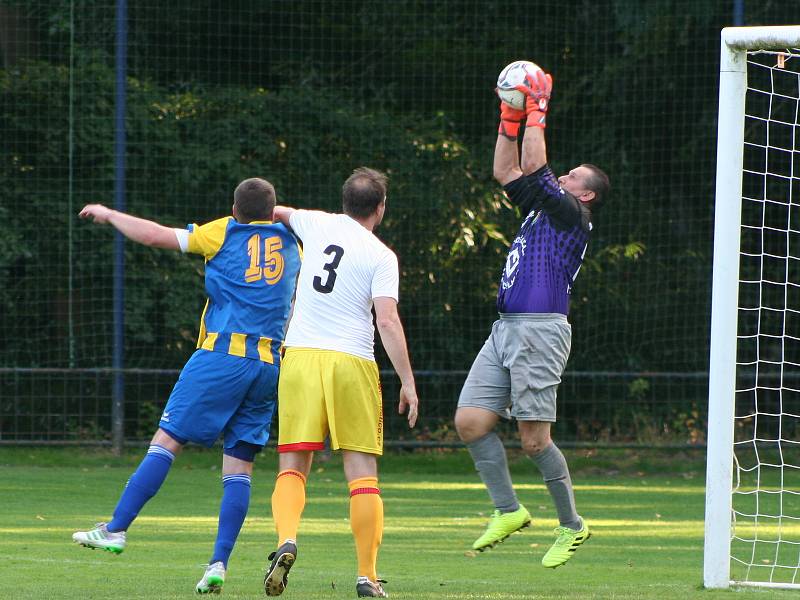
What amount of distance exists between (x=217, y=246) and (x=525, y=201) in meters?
1.44

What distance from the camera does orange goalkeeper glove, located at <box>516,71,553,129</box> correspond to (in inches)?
245

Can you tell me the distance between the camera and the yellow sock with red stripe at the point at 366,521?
19.6 feet

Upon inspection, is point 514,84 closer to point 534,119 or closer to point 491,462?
point 534,119

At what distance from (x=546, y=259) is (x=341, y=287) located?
1091mm

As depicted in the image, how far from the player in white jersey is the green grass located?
0.39 m

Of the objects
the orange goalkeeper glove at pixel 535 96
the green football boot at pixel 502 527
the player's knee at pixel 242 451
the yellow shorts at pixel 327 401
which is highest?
the orange goalkeeper glove at pixel 535 96

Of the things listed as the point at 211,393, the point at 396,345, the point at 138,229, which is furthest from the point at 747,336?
the point at 138,229

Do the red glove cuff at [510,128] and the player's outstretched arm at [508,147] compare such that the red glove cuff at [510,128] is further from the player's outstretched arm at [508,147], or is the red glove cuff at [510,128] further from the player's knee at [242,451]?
the player's knee at [242,451]

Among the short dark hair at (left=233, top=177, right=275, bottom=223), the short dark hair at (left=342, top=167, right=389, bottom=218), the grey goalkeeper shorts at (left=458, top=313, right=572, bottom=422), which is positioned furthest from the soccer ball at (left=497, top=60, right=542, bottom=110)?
the short dark hair at (left=233, top=177, right=275, bottom=223)

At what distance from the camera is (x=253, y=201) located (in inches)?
247

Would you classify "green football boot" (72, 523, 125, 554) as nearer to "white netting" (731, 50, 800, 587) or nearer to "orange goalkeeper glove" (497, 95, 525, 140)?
"orange goalkeeper glove" (497, 95, 525, 140)

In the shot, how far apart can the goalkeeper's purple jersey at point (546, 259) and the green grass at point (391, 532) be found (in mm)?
1347

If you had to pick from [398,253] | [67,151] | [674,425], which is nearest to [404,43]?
[398,253]

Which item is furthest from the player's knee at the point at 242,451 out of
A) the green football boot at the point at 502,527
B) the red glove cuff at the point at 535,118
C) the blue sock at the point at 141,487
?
the red glove cuff at the point at 535,118
